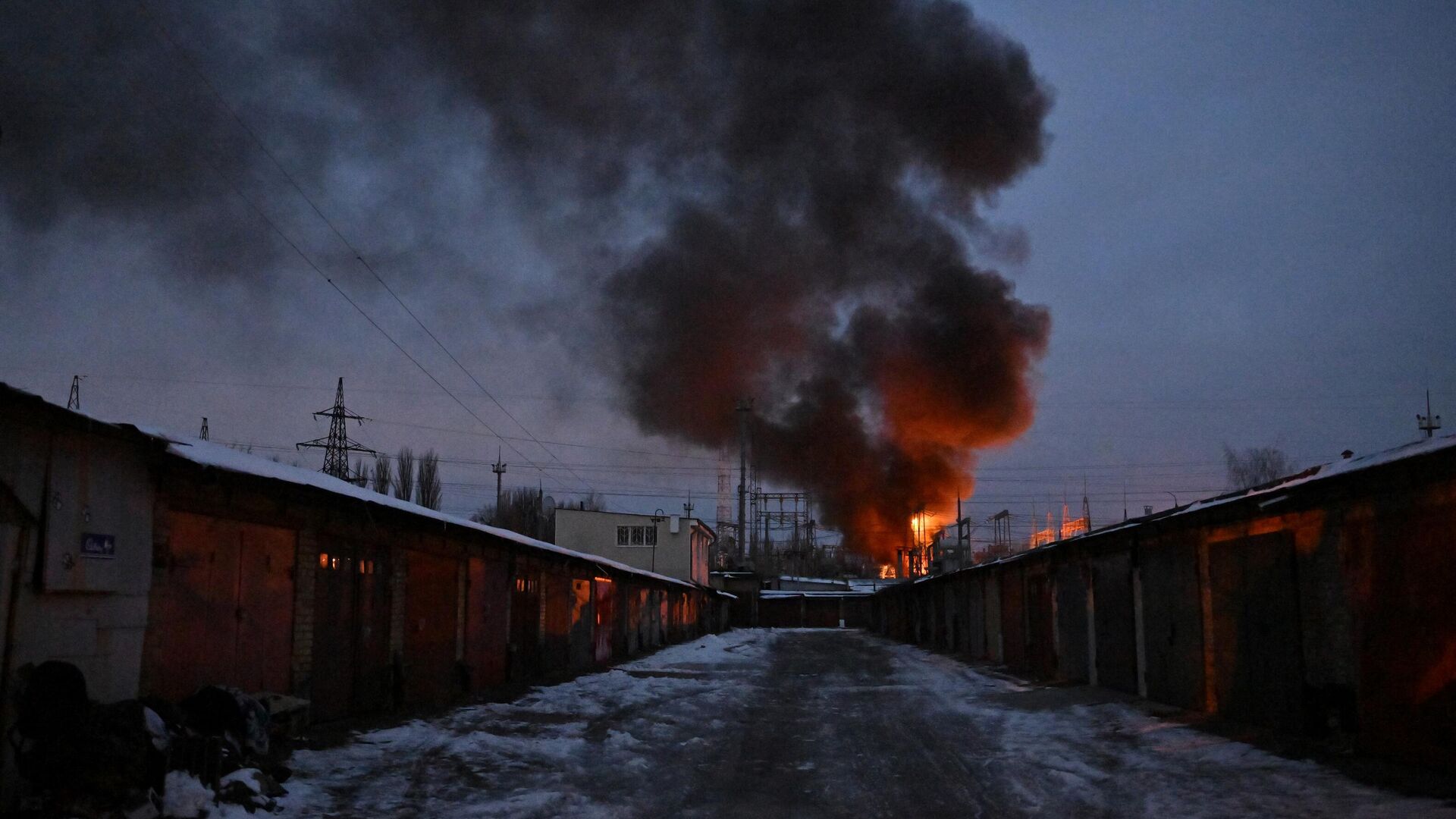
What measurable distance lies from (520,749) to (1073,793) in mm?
6215

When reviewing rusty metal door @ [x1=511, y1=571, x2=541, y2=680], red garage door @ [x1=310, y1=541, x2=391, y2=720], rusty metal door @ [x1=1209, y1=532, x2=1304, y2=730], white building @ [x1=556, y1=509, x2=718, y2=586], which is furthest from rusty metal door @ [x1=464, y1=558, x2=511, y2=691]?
white building @ [x1=556, y1=509, x2=718, y2=586]

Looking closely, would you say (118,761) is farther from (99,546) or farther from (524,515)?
(524,515)

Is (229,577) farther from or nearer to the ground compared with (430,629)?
farther from the ground

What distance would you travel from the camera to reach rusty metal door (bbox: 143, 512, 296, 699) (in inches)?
396

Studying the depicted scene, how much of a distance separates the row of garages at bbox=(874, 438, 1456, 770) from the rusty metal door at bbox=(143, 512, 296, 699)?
12215 millimetres

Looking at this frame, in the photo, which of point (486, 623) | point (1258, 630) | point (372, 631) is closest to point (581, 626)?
point (486, 623)

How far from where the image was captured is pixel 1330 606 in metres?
11.7

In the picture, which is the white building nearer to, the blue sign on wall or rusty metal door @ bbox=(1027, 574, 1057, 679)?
rusty metal door @ bbox=(1027, 574, 1057, 679)

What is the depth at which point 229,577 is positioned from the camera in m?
11.3

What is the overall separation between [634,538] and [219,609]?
5650 centimetres

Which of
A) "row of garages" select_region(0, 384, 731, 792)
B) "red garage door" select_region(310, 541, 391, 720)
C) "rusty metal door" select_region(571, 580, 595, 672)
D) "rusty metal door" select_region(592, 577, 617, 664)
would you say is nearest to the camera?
"row of garages" select_region(0, 384, 731, 792)

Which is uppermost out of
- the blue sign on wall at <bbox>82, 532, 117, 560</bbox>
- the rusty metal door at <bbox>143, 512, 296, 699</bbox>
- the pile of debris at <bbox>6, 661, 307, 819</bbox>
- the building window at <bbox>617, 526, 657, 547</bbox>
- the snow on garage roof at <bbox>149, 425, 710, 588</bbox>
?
the building window at <bbox>617, 526, 657, 547</bbox>

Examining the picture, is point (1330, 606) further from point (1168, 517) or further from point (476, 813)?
point (476, 813)

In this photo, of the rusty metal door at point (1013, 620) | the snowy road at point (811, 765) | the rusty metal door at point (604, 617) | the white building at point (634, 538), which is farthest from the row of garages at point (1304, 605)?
the white building at point (634, 538)
